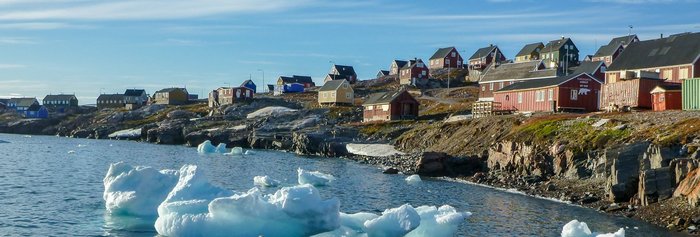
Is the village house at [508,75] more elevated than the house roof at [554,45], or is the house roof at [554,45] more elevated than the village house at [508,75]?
the house roof at [554,45]

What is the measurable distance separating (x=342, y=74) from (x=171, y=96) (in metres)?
40.7

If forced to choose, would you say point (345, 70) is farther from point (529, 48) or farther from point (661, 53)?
point (661, 53)

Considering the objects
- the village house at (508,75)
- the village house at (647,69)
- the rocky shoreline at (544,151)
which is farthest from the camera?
the village house at (508,75)

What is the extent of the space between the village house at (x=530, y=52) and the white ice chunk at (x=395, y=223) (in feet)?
402

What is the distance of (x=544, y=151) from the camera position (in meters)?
49.9

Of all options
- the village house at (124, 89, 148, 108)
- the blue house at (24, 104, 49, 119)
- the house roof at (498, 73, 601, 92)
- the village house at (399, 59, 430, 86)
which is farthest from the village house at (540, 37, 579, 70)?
the blue house at (24, 104, 49, 119)

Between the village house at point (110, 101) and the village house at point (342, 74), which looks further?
the village house at point (110, 101)

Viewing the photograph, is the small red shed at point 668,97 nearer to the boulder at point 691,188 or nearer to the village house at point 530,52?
the boulder at point 691,188

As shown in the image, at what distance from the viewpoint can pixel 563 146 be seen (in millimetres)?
48719

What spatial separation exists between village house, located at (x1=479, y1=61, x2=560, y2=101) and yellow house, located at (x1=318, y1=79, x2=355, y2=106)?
29.9 m

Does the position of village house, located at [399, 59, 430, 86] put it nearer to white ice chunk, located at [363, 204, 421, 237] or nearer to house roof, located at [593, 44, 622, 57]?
house roof, located at [593, 44, 622, 57]

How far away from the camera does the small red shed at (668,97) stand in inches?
2243

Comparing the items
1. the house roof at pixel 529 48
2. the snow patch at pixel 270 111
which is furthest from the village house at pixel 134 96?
the house roof at pixel 529 48

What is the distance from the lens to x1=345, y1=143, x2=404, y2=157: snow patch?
2890 inches
